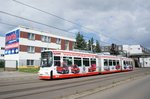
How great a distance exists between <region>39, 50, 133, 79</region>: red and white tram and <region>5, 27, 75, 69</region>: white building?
775 inches

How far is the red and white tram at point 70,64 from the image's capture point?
2473 cm

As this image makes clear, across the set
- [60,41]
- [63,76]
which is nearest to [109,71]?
[63,76]

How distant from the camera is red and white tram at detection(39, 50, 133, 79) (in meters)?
24.7

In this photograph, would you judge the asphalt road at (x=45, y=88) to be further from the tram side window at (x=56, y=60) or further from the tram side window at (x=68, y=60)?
the tram side window at (x=68, y=60)

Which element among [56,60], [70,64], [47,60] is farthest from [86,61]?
[47,60]

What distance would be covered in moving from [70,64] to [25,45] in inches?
1067

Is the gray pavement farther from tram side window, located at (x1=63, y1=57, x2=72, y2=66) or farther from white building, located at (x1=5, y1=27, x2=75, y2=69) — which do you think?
white building, located at (x1=5, y1=27, x2=75, y2=69)

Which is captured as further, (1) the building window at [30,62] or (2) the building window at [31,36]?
(2) the building window at [31,36]

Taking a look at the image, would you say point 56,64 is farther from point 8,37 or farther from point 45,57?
point 8,37

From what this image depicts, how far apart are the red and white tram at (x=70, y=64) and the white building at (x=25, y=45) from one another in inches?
775

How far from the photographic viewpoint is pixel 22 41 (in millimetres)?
51531

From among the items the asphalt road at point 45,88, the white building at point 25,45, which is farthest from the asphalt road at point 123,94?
the white building at point 25,45

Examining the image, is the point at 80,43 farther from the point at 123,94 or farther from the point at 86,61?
the point at 123,94

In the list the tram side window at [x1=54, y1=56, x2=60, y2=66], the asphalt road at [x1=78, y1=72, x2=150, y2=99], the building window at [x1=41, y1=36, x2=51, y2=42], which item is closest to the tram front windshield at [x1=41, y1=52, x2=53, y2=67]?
the tram side window at [x1=54, y1=56, x2=60, y2=66]
